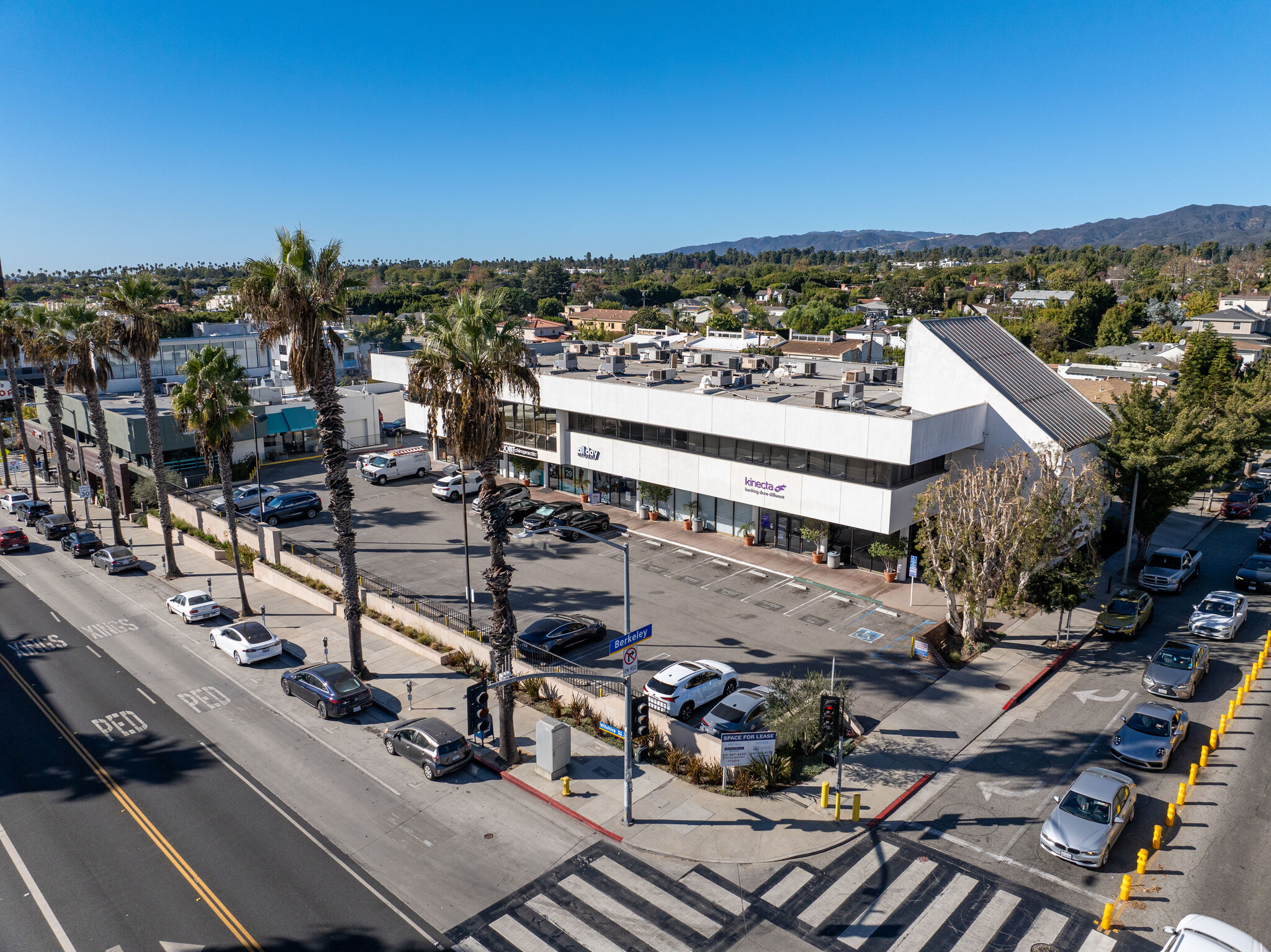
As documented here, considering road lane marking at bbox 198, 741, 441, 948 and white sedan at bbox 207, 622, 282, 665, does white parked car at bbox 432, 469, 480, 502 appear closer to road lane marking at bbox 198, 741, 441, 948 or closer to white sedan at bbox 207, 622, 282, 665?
white sedan at bbox 207, 622, 282, 665

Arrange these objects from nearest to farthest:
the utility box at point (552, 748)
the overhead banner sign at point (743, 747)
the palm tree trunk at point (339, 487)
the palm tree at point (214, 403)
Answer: the overhead banner sign at point (743, 747), the utility box at point (552, 748), the palm tree trunk at point (339, 487), the palm tree at point (214, 403)

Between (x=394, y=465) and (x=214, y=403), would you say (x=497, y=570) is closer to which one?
(x=214, y=403)

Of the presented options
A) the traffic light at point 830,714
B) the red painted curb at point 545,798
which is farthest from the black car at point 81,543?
the traffic light at point 830,714

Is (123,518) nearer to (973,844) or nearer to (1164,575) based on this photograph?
(973,844)

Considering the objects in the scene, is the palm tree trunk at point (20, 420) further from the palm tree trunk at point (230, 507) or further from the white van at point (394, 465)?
the palm tree trunk at point (230, 507)

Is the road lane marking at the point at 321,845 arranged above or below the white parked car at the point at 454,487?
below

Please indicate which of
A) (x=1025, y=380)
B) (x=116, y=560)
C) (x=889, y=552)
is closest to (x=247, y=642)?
(x=116, y=560)
